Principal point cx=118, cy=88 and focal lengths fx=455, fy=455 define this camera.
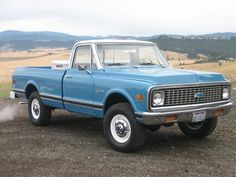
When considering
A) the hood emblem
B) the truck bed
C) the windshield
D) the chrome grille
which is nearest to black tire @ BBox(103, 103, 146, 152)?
the chrome grille

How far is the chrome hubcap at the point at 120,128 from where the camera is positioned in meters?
7.24

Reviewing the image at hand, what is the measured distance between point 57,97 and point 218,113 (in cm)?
328

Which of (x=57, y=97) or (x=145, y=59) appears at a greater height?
Result: (x=145, y=59)

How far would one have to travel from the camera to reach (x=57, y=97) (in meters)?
9.15

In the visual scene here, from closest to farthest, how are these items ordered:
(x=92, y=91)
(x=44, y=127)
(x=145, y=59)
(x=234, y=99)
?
(x=92, y=91), (x=145, y=59), (x=44, y=127), (x=234, y=99)

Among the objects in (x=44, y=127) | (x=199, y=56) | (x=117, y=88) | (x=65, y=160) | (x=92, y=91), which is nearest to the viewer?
(x=65, y=160)

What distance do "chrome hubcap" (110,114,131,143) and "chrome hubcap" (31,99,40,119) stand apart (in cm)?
309

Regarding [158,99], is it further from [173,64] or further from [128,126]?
[173,64]

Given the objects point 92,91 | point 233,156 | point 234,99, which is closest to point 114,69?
point 92,91

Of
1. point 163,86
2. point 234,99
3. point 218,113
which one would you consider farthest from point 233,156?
point 234,99

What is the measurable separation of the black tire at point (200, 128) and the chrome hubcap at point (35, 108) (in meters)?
3.33

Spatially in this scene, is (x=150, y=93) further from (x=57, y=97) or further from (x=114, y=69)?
(x=57, y=97)

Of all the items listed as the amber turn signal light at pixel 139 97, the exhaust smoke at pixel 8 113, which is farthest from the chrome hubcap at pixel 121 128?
the exhaust smoke at pixel 8 113

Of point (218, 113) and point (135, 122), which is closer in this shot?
point (135, 122)
